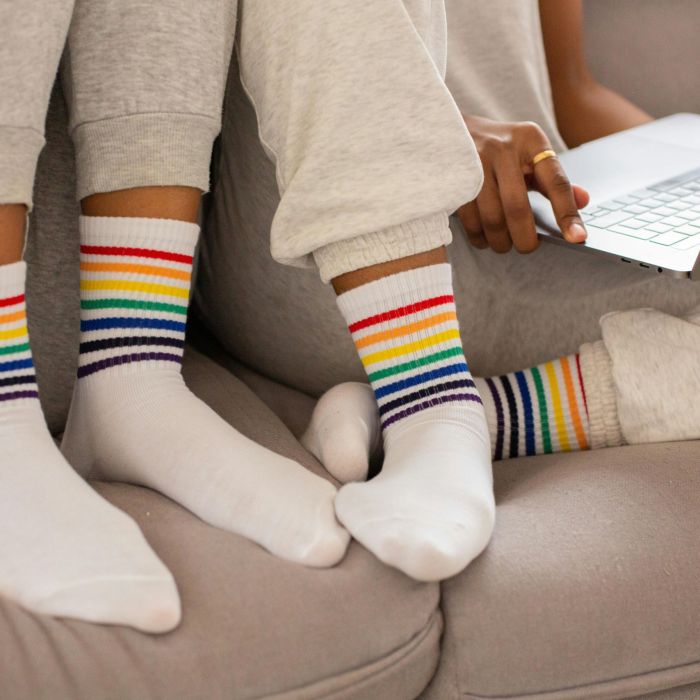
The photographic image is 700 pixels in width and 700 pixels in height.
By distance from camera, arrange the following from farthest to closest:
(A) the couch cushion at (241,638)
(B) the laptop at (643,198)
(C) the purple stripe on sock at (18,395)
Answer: (B) the laptop at (643,198) → (C) the purple stripe on sock at (18,395) → (A) the couch cushion at (241,638)

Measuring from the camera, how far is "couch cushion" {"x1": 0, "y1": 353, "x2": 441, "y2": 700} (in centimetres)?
55

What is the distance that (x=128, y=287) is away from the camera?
2.33 ft

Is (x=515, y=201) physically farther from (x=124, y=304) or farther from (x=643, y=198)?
(x=124, y=304)

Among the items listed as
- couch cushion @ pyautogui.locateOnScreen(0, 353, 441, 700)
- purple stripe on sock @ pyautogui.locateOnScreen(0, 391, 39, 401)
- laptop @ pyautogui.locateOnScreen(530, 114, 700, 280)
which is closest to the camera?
couch cushion @ pyautogui.locateOnScreen(0, 353, 441, 700)

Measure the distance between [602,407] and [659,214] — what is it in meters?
0.18

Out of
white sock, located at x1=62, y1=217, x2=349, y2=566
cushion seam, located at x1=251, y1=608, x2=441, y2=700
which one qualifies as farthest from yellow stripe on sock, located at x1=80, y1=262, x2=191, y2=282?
cushion seam, located at x1=251, y1=608, x2=441, y2=700

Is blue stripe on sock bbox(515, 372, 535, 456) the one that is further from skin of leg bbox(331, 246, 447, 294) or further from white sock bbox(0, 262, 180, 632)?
white sock bbox(0, 262, 180, 632)

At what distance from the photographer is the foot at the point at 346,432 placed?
2.44 ft

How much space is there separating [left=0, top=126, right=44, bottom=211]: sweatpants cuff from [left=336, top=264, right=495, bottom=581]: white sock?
0.79 ft

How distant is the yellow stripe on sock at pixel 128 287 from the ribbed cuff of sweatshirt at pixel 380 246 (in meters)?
0.12

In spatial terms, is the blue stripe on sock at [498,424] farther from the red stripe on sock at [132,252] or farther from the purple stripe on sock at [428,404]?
the red stripe on sock at [132,252]

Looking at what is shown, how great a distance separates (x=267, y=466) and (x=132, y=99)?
0.28 metres

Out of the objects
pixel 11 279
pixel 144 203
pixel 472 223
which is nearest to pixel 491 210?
pixel 472 223

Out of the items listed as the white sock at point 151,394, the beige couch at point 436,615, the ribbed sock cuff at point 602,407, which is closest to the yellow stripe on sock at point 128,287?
the white sock at point 151,394
